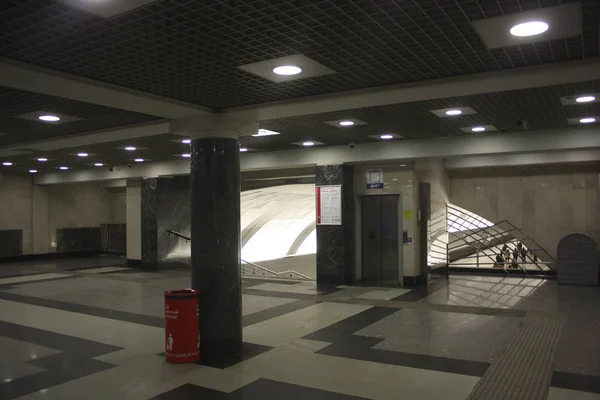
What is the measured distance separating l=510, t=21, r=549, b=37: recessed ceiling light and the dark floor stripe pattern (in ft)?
10.4

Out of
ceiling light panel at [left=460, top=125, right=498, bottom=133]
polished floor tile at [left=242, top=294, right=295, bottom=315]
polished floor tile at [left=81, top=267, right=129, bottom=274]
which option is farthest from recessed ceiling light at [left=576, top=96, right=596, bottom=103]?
polished floor tile at [left=81, top=267, right=129, bottom=274]

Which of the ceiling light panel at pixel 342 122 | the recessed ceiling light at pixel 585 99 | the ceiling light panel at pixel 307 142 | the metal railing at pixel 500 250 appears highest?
the ceiling light panel at pixel 307 142

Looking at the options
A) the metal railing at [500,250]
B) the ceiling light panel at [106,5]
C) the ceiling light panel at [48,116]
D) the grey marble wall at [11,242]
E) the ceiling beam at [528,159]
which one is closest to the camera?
the ceiling light panel at [106,5]

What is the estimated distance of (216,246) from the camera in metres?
6.29

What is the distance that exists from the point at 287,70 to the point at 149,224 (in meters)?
11.5

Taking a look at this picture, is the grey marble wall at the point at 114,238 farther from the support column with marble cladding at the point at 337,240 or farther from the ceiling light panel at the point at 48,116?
the ceiling light panel at the point at 48,116

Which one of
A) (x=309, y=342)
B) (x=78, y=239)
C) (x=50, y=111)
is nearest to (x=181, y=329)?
(x=309, y=342)

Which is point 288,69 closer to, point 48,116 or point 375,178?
point 48,116

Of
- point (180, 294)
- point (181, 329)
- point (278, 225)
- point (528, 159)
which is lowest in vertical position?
point (181, 329)

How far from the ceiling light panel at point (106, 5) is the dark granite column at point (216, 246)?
3107 millimetres

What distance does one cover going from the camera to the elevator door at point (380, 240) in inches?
467

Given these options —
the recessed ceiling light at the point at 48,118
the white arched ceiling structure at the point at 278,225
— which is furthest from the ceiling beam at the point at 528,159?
the white arched ceiling structure at the point at 278,225

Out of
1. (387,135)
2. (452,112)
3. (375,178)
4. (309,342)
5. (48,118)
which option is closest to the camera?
(309,342)

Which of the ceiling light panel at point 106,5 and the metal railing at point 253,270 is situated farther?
the metal railing at point 253,270
